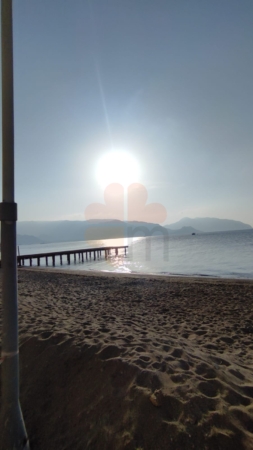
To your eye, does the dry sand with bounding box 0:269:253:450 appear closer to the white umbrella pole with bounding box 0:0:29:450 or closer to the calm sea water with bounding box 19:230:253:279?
the white umbrella pole with bounding box 0:0:29:450

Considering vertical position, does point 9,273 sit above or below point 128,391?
above

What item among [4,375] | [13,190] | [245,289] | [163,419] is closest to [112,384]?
[163,419]

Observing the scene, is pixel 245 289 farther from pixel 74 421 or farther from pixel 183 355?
pixel 74 421

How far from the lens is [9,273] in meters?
2.09

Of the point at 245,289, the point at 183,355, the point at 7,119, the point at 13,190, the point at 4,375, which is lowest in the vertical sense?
the point at 245,289

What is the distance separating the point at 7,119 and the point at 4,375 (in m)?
2.33

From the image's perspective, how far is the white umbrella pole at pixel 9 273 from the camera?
205 centimetres

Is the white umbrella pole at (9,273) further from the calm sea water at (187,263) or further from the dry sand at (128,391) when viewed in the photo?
the calm sea water at (187,263)

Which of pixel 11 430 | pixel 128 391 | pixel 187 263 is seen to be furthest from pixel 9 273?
pixel 187 263

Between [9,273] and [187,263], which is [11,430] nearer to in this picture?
[9,273]

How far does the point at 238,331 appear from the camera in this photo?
6.07 metres

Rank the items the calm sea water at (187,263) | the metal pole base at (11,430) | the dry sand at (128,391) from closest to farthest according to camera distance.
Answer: the metal pole base at (11,430) → the dry sand at (128,391) → the calm sea water at (187,263)

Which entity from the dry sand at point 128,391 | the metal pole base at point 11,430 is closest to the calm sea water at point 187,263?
the dry sand at point 128,391

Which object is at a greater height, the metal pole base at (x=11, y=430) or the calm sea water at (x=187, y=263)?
the metal pole base at (x=11, y=430)
